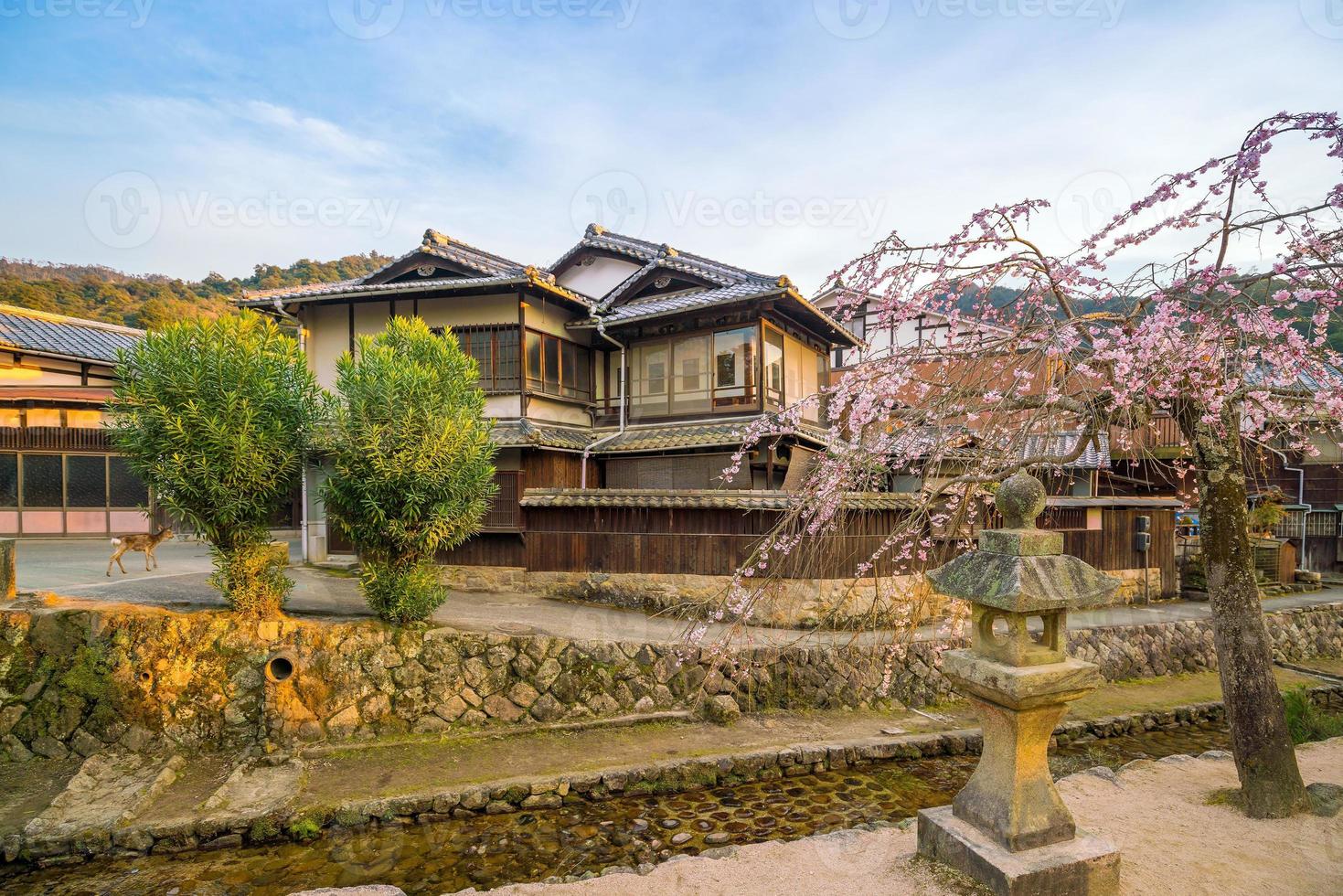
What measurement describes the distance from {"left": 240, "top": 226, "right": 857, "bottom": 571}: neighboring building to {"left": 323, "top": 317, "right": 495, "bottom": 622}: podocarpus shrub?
4.40 m

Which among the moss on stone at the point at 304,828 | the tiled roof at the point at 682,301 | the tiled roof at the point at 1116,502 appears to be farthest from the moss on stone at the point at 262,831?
the tiled roof at the point at 1116,502

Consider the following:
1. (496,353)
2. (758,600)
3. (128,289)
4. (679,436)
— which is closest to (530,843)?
(758,600)

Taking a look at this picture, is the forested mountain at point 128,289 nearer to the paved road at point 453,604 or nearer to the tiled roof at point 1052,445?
the paved road at point 453,604

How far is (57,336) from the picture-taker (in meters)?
19.3

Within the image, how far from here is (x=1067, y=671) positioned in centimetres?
390

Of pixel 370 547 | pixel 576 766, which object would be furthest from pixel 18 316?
pixel 576 766

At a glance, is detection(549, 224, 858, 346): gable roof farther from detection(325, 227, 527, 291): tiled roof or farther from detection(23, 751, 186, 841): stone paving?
detection(23, 751, 186, 841): stone paving

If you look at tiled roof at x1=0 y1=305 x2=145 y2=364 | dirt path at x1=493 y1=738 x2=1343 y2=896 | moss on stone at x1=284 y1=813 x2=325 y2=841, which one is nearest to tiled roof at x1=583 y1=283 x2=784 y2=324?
dirt path at x1=493 y1=738 x2=1343 y2=896

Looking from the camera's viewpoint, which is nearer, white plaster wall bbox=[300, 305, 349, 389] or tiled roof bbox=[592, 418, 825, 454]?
tiled roof bbox=[592, 418, 825, 454]

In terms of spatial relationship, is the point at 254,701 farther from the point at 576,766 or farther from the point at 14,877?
the point at 576,766

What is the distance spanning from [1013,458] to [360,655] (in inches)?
360

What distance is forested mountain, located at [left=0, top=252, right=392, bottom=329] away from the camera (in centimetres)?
2898

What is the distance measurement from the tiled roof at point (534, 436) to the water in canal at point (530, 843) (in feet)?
25.9

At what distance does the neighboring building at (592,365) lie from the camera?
1425 centimetres
